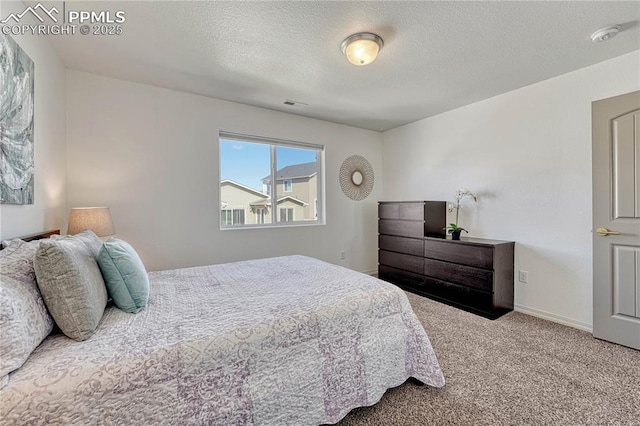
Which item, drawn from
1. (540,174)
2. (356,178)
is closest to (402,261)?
(356,178)

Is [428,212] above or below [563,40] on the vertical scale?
below

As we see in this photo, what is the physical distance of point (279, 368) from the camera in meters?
1.27

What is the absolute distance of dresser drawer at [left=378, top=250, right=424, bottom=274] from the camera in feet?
11.8

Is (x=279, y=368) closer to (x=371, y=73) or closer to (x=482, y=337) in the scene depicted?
(x=482, y=337)

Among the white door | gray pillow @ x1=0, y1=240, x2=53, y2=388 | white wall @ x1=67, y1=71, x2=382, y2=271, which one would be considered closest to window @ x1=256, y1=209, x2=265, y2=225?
white wall @ x1=67, y1=71, x2=382, y2=271

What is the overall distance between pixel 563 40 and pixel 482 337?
2468 millimetres

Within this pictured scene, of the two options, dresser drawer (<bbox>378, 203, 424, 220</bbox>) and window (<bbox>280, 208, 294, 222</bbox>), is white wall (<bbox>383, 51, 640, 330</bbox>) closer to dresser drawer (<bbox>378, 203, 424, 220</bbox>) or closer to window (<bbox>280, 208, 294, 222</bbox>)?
dresser drawer (<bbox>378, 203, 424, 220</bbox>)

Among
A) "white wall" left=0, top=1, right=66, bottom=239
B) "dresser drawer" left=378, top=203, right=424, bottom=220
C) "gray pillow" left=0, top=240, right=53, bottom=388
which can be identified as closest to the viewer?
"gray pillow" left=0, top=240, right=53, bottom=388

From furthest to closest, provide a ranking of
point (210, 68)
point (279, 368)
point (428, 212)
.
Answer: point (428, 212) → point (210, 68) → point (279, 368)

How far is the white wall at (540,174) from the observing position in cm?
253

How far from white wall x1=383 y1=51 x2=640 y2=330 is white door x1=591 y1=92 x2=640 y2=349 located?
19cm

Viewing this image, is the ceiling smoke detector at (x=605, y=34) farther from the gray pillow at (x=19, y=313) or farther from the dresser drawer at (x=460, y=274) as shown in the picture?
the gray pillow at (x=19, y=313)

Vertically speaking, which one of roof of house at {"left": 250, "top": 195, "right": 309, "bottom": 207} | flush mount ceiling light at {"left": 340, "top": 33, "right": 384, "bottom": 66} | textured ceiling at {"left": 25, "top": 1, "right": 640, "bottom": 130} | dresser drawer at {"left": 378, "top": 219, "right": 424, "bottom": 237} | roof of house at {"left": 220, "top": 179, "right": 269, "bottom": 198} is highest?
textured ceiling at {"left": 25, "top": 1, "right": 640, "bottom": 130}

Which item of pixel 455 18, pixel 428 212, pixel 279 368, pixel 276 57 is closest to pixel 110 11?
pixel 276 57
